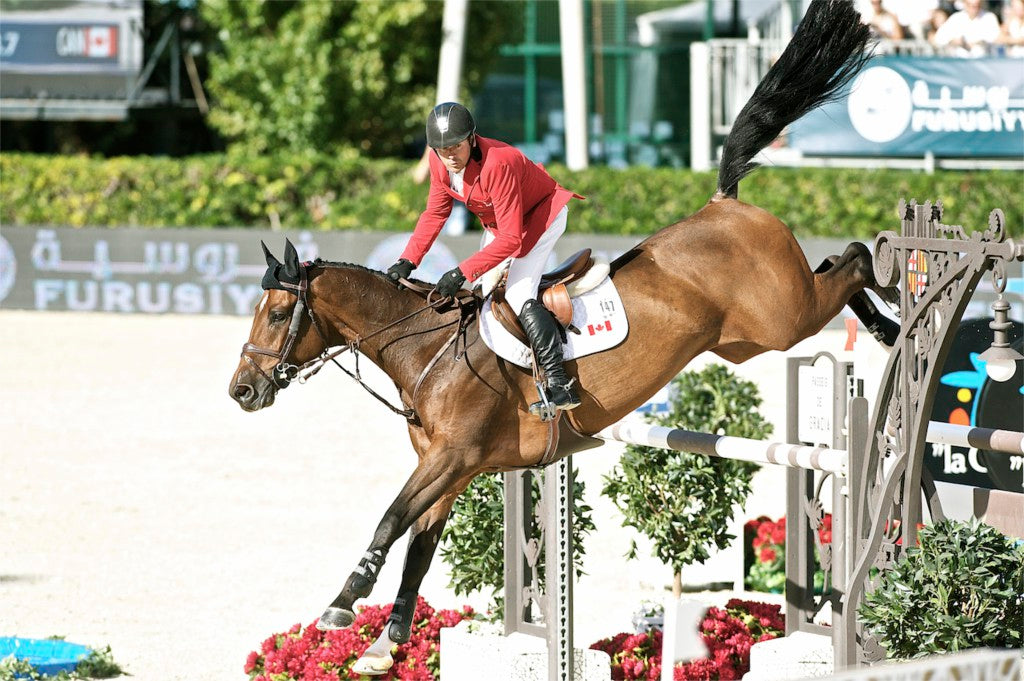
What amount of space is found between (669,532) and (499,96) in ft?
73.0

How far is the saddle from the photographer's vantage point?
17.2ft

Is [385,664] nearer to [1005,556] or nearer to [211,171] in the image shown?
[1005,556]

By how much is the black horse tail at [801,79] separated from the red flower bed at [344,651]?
7.76 feet

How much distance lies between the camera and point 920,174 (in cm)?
1898

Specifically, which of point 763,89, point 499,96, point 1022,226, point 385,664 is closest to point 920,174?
point 1022,226

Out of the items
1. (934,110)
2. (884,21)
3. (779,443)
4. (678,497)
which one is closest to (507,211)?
(779,443)

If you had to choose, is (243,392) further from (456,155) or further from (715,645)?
(715,645)

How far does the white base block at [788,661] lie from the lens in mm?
5211

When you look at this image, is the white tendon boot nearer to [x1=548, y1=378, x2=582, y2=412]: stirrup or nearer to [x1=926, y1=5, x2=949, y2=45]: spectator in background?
[x1=548, y1=378, x2=582, y2=412]: stirrup

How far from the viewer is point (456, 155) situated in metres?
5.12

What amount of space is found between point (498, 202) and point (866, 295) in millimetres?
1825

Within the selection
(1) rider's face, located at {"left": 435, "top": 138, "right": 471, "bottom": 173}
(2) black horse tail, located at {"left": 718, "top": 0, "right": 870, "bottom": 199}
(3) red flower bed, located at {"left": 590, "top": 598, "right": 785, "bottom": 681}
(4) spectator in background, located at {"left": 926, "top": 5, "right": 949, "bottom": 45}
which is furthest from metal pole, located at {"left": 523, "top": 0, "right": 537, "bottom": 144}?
(1) rider's face, located at {"left": 435, "top": 138, "right": 471, "bottom": 173}

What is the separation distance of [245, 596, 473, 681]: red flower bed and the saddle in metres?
1.49

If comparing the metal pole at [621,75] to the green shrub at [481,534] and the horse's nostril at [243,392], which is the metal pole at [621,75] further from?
the horse's nostril at [243,392]
